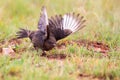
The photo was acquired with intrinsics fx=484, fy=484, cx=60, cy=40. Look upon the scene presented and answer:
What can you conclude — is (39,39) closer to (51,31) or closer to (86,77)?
(51,31)

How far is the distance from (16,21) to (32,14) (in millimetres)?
1206

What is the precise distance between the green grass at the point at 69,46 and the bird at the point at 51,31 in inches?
6.5

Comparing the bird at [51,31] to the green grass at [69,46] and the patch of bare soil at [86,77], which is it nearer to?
the green grass at [69,46]

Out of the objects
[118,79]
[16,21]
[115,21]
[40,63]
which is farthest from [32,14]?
[118,79]

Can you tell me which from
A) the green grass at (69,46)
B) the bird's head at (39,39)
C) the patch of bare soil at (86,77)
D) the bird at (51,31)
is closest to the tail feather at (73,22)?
the bird at (51,31)

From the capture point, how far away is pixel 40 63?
5.96 m

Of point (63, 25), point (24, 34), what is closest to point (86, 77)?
point (63, 25)

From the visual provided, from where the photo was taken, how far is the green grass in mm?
5480

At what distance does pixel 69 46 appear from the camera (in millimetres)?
6727

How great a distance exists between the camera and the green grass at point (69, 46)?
5.48m

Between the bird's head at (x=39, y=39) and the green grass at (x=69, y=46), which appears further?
the bird's head at (x=39, y=39)

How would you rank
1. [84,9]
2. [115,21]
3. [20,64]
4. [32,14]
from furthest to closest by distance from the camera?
[32,14]
[84,9]
[115,21]
[20,64]

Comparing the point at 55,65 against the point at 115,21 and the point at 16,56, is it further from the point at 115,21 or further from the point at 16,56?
the point at 115,21

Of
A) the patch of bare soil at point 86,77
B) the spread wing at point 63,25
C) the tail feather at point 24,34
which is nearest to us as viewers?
the patch of bare soil at point 86,77
